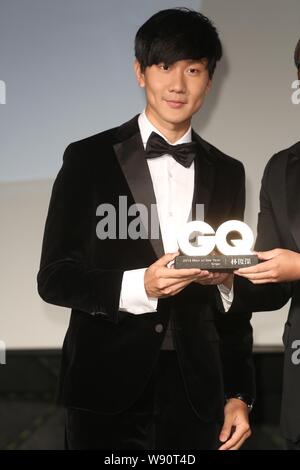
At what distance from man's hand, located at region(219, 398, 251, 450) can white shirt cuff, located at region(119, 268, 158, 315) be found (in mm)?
397

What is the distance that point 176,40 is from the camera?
7.20ft

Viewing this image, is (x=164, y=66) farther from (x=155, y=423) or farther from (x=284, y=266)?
(x=155, y=423)

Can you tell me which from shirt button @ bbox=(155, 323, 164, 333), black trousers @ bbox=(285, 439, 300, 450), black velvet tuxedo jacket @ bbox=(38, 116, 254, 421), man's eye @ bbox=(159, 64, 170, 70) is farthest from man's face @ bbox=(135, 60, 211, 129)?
black trousers @ bbox=(285, 439, 300, 450)

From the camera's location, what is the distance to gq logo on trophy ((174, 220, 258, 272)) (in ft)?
6.15

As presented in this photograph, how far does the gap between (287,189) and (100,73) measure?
858 millimetres

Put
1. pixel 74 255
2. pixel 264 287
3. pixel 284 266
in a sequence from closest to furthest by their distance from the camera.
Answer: pixel 284 266
pixel 74 255
pixel 264 287

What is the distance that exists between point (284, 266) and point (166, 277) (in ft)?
1.05

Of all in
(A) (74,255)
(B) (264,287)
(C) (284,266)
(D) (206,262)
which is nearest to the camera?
(D) (206,262)

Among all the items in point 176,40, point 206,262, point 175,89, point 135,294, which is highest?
point 176,40

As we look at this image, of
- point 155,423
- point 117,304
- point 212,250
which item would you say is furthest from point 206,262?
point 155,423

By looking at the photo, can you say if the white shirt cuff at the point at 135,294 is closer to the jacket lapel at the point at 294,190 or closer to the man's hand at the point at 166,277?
the man's hand at the point at 166,277

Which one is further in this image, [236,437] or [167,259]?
[236,437]

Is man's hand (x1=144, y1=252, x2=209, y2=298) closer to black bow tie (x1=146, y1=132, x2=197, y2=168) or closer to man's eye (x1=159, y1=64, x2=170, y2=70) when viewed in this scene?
black bow tie (x1=146, y1=132, x2=197, y2=168)

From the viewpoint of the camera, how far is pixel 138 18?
8.59 ft
